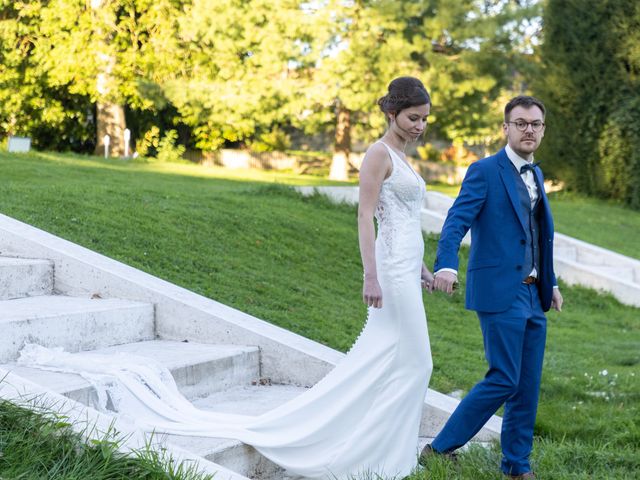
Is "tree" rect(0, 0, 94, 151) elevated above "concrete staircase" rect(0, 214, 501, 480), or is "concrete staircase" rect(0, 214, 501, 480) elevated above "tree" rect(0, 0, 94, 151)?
"tree" rect(0, 0, 94, 151)

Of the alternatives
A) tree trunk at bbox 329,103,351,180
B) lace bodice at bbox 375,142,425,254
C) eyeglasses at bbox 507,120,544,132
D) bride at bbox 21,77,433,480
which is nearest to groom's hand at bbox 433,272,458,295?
bride at bbox 21,77,433,480

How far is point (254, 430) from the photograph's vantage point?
16.5 ft

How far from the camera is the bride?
487cm

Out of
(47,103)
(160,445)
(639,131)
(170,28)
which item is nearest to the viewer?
(160,445)

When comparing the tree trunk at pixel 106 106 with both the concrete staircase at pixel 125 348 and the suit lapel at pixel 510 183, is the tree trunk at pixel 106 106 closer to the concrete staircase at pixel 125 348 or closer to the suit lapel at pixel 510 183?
the concrete staircase at pixel 125 348

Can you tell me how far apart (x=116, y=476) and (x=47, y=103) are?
95.9 ft

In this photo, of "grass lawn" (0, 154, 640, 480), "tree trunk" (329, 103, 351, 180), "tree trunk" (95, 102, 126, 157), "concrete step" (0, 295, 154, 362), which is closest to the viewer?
"concrete step" (0, 295, 154, 362)

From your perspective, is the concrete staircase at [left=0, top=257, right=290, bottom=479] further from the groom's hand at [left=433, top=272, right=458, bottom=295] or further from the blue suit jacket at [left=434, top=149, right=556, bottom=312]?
the blue suit jacket at [left=434, top=149, right=556, bottom=312]

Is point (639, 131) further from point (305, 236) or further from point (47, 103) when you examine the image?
point (47, 103)

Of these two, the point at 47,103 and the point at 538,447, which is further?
the point at 47,103

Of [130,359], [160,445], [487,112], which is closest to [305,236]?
[130,359]

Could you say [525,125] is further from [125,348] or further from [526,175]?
[125,348]

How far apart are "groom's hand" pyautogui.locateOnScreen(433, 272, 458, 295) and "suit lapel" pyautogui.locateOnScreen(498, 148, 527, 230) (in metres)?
0.51

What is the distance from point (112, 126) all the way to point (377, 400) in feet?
89.6
